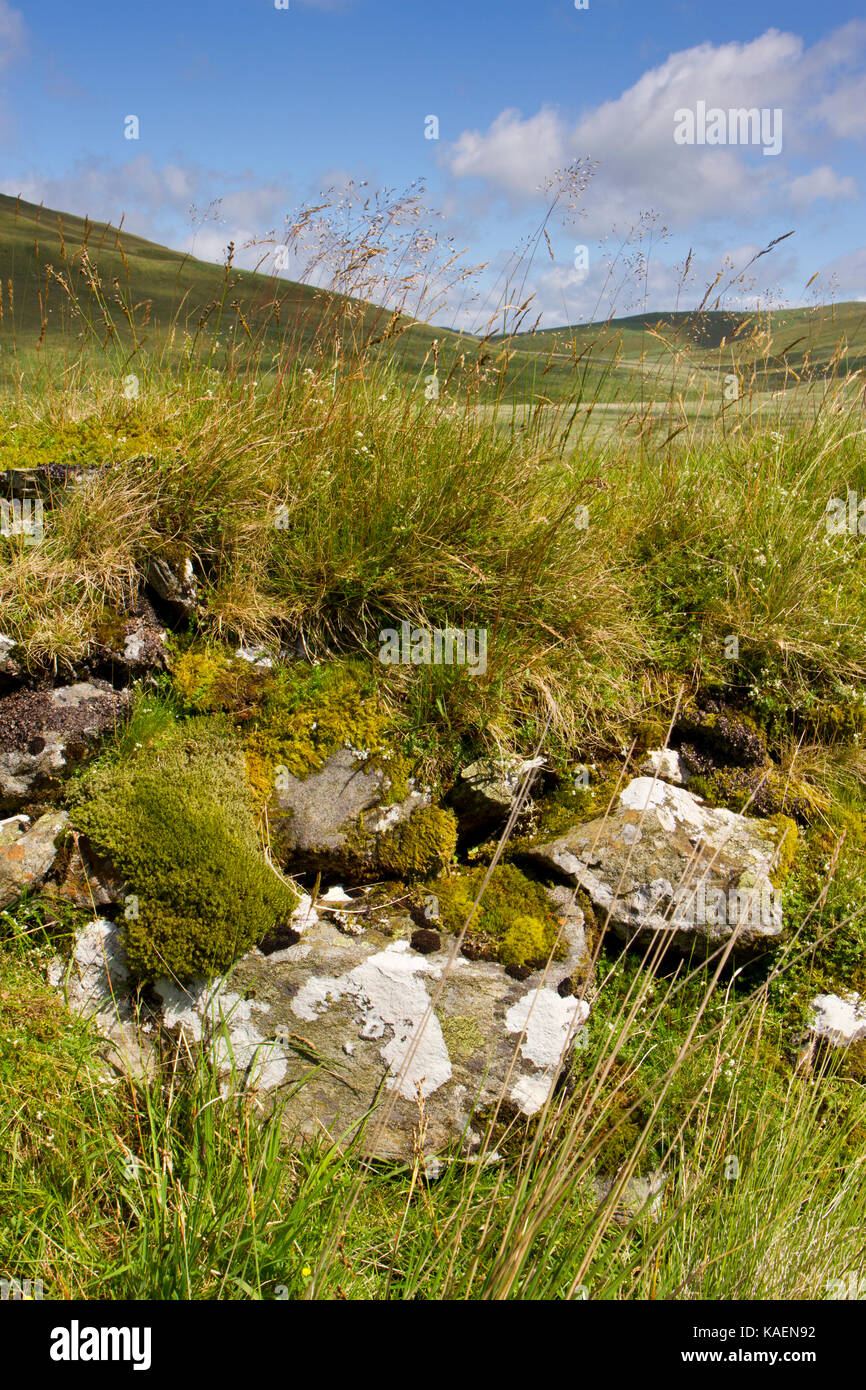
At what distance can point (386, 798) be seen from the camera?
3.87 m

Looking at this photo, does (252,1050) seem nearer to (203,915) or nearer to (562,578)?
(203,915)

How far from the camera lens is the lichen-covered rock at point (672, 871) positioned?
3.70 metres

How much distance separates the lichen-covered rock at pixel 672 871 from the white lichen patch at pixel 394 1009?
924 millimetres

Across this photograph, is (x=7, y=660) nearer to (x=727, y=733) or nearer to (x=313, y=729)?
(x=313, y=729)

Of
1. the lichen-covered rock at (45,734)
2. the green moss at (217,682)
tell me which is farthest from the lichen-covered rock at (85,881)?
the green moss at (217,682)

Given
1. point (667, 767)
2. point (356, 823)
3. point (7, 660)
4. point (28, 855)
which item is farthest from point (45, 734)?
point (667, 767)

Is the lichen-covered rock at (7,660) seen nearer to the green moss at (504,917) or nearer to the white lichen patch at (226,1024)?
the white lichen patch at (226,1024)

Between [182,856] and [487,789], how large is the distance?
1497mm

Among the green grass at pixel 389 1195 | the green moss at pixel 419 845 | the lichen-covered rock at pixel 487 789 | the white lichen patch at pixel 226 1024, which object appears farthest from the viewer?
the lichen-covered rock at pixel 487 789

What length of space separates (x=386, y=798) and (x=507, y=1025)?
119cm

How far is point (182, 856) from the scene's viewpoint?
3.37 metres

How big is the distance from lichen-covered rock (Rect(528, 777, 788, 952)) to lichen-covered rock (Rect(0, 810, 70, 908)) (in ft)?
7.36

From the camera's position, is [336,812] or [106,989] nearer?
[106,989]


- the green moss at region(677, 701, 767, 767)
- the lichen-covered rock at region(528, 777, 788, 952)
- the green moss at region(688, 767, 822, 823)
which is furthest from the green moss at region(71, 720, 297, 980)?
the green moss at region(677, 701, 767, 767)
